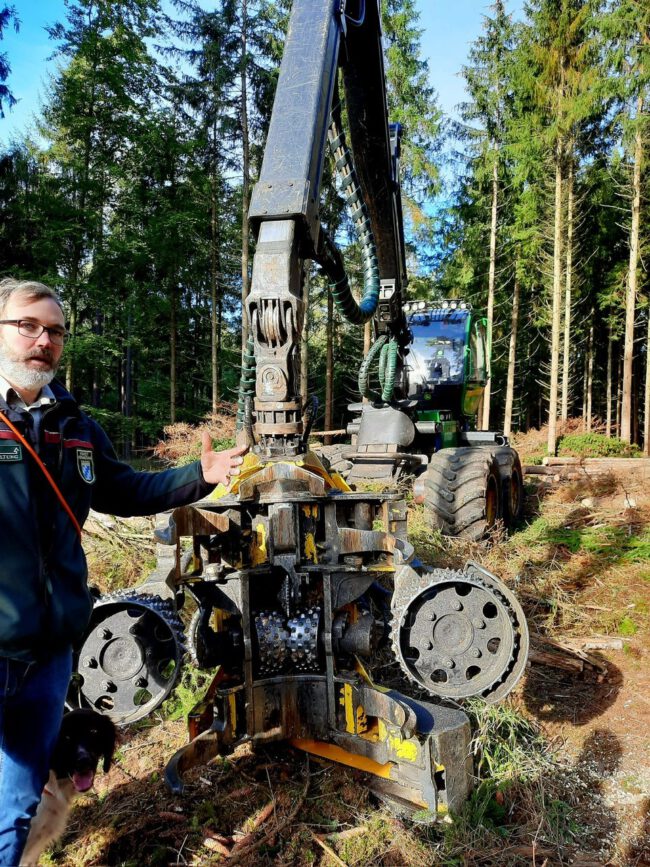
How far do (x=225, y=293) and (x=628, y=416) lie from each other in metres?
16.3

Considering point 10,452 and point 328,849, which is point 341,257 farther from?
point 328,849

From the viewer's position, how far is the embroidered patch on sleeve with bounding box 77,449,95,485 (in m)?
2.11

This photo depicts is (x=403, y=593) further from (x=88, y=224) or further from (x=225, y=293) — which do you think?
(x=225, y=293)

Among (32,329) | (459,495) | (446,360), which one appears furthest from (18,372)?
(446,360)

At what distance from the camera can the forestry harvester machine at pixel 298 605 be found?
274 cm

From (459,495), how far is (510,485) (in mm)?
2190

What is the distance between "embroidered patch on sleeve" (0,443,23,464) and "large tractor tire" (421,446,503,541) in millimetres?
4805

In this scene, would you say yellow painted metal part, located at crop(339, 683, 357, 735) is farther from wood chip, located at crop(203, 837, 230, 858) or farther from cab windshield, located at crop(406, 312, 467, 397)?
cab windshield, located at crop(406, 312, 467, 397)

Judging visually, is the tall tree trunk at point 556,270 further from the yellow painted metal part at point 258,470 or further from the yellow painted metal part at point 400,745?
the yellow painted metal part at point 400,745

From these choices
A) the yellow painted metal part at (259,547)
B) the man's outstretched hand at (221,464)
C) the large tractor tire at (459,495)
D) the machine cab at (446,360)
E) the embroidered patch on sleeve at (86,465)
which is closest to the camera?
the embroidered patch on sleeve at (86,465)

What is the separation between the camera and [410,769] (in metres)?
2.70

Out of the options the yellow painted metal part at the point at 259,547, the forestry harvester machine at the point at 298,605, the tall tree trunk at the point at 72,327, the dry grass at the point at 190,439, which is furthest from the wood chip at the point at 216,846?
the tall tree trunk at the point at 72,327

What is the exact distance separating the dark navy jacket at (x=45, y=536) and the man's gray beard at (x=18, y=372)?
105 mm

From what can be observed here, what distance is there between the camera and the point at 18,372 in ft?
6.48
